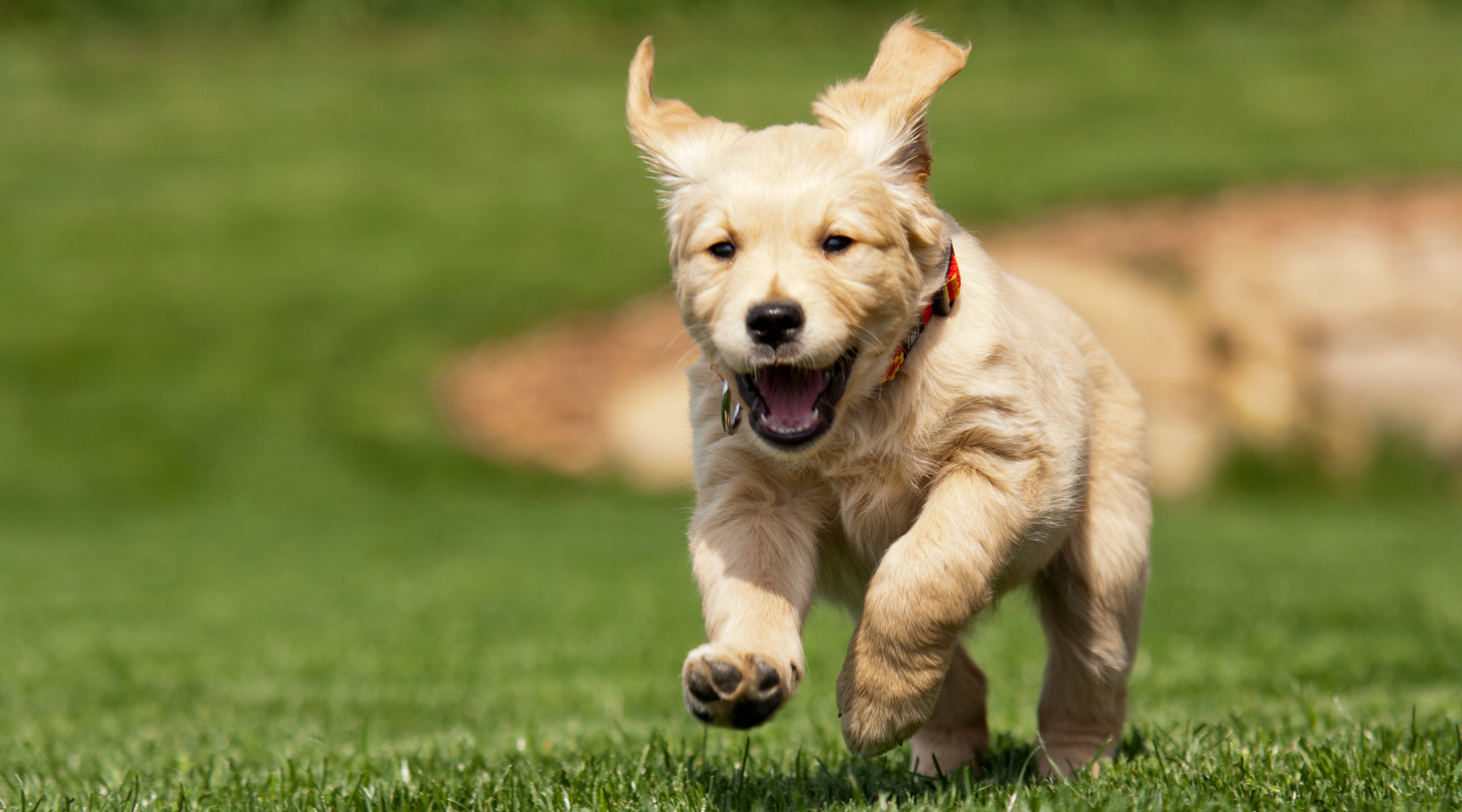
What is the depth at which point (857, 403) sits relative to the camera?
336cm

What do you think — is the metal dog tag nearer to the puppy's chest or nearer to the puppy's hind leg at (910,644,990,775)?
the puppy's chest

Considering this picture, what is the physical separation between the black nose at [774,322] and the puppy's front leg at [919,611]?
1.86 ft

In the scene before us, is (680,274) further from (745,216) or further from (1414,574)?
(1414,574)

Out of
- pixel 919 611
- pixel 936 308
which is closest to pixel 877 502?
pixel 919 611

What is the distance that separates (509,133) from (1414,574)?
1397 centimetres

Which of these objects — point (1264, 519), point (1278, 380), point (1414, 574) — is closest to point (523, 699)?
point (1414, 574)

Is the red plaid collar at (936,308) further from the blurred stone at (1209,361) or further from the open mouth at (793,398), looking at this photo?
the blurred stone at (1209,361)

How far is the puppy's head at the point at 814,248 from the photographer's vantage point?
308 centimetres

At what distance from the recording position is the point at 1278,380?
15.1 meters

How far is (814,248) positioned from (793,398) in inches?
13.3

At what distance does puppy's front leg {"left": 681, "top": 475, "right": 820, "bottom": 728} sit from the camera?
117 inches

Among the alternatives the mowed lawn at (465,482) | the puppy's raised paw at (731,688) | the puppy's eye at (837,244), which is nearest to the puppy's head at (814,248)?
the puppy's eye at (837,244)

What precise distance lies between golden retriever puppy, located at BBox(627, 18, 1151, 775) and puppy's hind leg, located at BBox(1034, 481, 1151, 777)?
0.27 meters

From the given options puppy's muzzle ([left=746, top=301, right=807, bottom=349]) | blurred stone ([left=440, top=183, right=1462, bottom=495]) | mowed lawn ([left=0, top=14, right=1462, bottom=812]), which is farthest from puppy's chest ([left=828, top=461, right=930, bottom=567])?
blurred stone ([left=440, top=183, right=1462, bottom=495])
